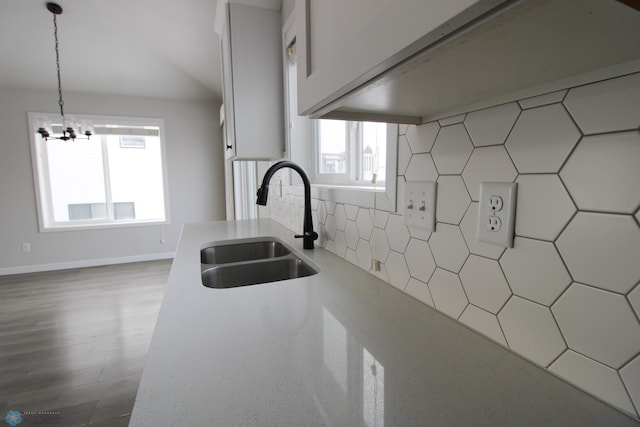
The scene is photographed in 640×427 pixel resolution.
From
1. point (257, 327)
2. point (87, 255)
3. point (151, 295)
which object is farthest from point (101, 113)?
point (257, 327)

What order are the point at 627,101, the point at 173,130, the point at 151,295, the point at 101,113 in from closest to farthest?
the point at 627,101 < the point at 151,295 < the point at 101,113 < the point at 173,130

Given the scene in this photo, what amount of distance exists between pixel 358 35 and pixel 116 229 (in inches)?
202

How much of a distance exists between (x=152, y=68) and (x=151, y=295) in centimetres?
295

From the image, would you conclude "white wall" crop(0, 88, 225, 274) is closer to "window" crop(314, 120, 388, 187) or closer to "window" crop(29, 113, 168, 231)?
"window" crop(29, 113, 168, 231)

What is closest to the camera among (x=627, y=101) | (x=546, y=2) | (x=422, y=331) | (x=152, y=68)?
(x=546, y=2)

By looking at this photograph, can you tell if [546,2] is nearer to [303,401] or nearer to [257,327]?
[303,401]

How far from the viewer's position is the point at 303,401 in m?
0.40

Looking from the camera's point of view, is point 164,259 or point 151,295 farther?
point 164,259

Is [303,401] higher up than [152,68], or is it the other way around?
[152,68]

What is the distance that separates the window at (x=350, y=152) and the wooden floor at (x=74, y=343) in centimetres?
171

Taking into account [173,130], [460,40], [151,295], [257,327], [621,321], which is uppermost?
[173,130]

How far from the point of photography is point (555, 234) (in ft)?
1.44

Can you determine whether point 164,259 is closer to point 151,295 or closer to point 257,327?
point 151,295

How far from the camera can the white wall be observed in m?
3.88
